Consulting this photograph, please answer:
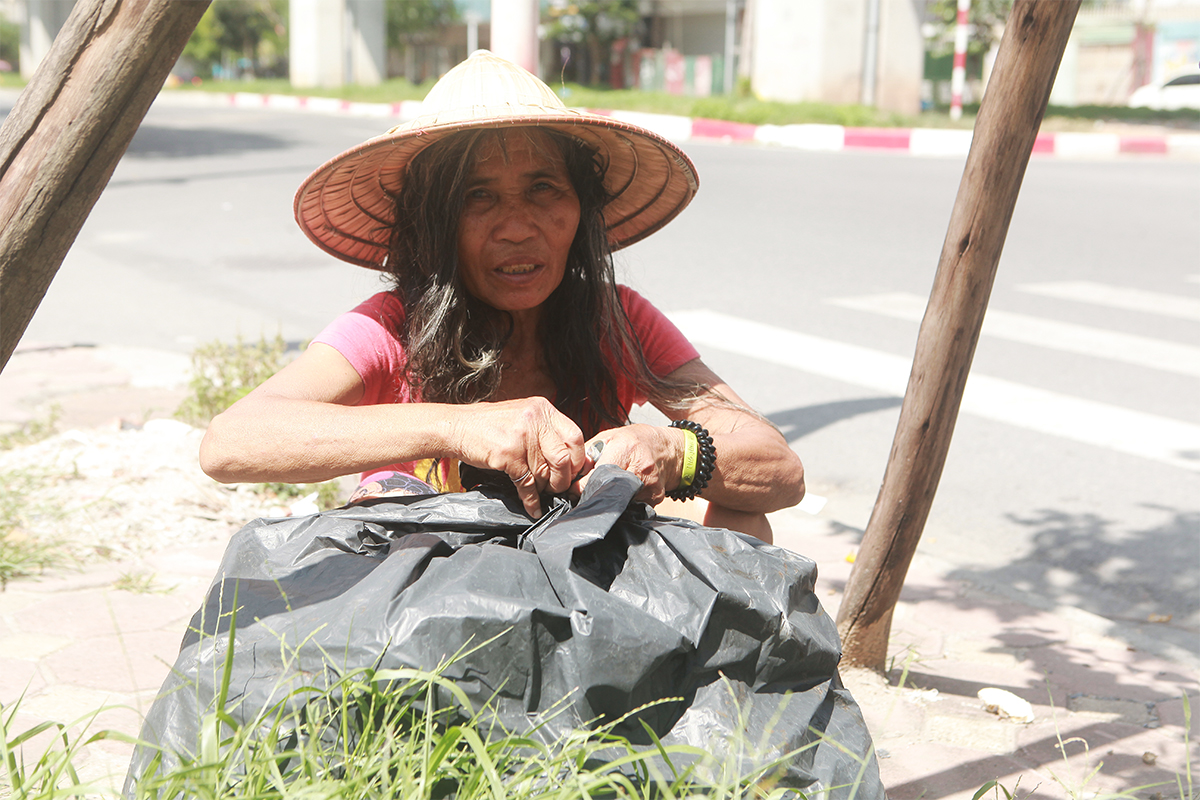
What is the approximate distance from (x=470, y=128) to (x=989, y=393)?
3.69 meters

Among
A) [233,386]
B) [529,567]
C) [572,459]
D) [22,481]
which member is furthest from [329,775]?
[233,386]

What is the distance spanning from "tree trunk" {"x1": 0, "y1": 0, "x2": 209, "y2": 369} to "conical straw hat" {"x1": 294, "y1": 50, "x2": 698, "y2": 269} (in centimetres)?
60

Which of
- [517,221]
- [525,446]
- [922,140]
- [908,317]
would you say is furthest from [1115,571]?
[922,140]

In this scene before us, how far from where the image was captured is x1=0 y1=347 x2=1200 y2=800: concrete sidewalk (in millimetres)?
2324

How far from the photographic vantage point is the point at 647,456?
6.48 feet

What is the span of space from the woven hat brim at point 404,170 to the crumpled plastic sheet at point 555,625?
0.72m

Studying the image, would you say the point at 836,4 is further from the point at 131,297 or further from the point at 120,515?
the point at 120,515

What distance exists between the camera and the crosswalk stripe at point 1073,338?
565 centimetres

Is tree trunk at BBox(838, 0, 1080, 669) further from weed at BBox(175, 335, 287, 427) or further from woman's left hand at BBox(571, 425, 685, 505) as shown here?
weed at BBox(175, 335, 287, 427)

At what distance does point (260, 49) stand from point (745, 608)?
56868 millimetres

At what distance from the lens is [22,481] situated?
3684mm

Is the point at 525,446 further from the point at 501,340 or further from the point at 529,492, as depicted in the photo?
the point at 501,340

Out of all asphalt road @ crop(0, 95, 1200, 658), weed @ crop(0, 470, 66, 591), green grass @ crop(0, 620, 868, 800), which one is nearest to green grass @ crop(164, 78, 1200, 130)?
asphalt road @ crop(0, 95, 1200, 658)

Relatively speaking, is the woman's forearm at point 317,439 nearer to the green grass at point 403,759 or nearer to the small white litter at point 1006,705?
the green grass at point 403,759
